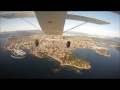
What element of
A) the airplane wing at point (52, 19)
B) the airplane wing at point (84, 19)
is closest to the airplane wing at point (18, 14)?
the airplane wing at point (52, 19)

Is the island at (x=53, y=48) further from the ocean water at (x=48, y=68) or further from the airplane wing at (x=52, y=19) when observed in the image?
the airplane wing at (x=52, y=19)

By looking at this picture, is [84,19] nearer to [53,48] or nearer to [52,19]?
[53,48]

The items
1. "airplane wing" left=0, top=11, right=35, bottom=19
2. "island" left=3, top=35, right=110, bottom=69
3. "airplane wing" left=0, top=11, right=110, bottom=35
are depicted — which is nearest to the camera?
"airplane wing" left=0, top=11, right=110, bottom=35

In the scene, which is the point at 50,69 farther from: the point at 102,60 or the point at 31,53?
the point at 102,60

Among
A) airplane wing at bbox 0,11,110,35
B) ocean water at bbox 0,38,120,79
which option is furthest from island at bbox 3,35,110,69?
airplane wing at bbox 0,11,110,35

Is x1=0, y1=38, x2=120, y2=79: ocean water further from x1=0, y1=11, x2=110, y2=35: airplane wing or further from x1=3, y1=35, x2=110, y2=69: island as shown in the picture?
x1=0, y1=11, x2=110, y2=35: airplane wing

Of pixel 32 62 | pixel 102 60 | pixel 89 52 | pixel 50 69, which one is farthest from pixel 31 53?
pixel 102 60

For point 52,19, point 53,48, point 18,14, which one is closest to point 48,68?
point 53,48
